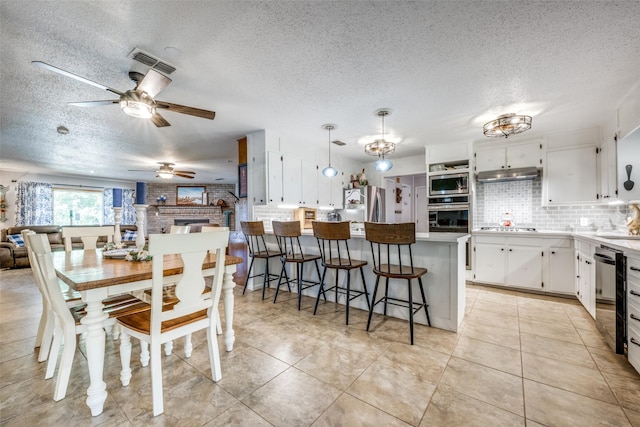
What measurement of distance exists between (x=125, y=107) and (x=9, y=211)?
819cm

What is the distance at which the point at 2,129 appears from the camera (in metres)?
3.77

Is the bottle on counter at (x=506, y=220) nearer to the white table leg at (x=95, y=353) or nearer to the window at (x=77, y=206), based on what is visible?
the white table leg at (x=95, y=353)

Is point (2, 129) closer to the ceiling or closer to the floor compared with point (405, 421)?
closer to the ceiling

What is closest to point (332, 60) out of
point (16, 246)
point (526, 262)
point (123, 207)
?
point (526, 262)

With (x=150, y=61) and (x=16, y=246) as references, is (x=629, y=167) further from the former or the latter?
(x=16, y=246)

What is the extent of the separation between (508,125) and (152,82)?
370 cm

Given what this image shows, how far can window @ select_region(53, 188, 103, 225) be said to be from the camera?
7.61 m

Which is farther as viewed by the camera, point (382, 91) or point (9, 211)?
point (9, 211)

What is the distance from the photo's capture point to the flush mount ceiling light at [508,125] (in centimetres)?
296

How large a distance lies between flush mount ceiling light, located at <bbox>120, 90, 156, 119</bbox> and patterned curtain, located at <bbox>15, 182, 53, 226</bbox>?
26.1 feet

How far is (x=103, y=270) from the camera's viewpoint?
1.63 metres

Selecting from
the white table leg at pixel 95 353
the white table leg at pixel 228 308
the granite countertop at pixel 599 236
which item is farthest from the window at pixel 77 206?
the granite countertop at pixel 599 236

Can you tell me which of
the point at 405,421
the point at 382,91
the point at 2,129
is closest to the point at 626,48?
the point at 382,91

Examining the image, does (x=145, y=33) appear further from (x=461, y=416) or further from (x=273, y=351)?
(x=461, y=416)
